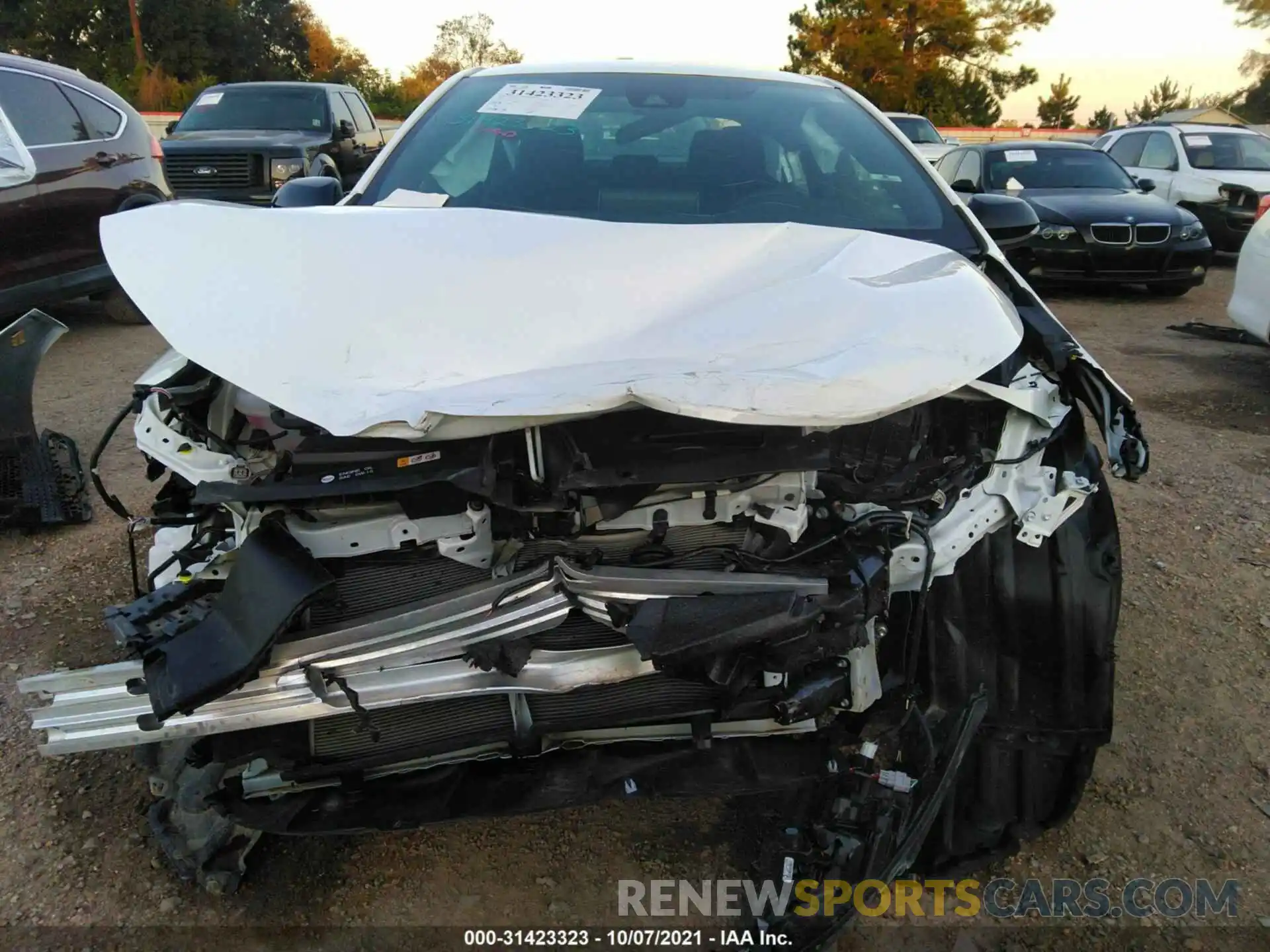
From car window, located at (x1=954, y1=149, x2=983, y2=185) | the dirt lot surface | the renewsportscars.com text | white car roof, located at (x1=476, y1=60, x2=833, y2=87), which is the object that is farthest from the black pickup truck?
the renewsportscars.com text

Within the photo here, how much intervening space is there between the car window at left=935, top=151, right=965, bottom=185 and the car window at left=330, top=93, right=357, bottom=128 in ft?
21.1

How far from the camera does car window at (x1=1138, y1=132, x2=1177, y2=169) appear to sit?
1034cm

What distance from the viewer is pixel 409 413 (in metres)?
1.51

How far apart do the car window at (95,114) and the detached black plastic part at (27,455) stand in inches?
130

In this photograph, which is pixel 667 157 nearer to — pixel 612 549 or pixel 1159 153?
pixel 612 549

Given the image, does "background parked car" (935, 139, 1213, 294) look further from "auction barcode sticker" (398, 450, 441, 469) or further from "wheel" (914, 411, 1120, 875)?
"auction barcode sticker" (398, 450, 441, 469)

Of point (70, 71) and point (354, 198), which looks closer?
point (354, 198)

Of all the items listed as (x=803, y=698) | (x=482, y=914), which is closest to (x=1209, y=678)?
(x=803, y=698)

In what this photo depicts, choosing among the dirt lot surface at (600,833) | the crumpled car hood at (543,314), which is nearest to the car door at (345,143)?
the dirt lot surface at (600,833)

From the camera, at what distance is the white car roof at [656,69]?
Answer: 3172mm

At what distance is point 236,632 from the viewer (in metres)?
1.59

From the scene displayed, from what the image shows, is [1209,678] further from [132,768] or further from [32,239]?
[32,239]

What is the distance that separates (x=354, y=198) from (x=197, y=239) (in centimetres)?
75

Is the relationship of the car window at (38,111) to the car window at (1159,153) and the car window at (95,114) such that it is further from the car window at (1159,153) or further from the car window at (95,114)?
the car window at (1159,153)
